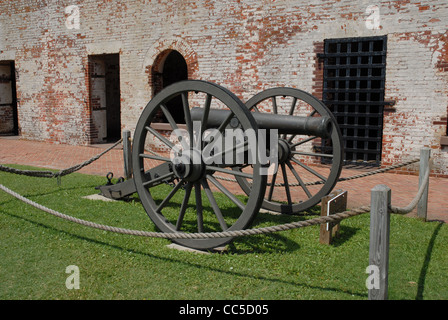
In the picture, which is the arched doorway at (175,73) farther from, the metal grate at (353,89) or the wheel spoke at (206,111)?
the wheel spoke at (206,111)

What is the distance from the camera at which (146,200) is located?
14.4 ft

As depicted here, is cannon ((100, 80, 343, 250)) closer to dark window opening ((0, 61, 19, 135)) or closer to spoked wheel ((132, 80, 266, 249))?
spoked wheel ((132, 80, 266, 249))

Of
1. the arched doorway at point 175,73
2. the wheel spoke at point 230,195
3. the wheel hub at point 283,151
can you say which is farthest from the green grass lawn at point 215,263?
the arched doorway at point 175,73

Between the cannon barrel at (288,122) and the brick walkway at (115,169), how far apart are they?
64.3 inches

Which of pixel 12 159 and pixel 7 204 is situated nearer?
pixel 7 204

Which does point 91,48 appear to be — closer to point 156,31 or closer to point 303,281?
point 156,31

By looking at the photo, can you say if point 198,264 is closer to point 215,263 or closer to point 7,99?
point 215,263

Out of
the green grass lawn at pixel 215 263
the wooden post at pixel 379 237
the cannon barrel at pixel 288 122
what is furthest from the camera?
the cannon barrel at pixel 288 122

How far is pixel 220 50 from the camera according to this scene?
33.0 ft

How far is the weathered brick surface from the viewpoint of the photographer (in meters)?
8.05

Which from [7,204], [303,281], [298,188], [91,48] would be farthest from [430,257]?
[91,48]

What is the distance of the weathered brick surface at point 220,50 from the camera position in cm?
805
